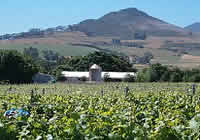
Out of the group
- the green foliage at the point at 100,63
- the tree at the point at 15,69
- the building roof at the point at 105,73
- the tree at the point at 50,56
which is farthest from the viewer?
the tree at the point at 50,56

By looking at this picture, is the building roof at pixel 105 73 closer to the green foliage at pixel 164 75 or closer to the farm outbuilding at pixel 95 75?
the farm outbuilding at pixel 95 75

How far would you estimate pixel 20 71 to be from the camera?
6725 cm

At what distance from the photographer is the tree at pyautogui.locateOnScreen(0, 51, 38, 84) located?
219ft

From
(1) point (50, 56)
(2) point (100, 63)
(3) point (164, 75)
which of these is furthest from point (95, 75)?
(1) point (50, 56)

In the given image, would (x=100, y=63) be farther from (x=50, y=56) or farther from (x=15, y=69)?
(x=50, y=56)

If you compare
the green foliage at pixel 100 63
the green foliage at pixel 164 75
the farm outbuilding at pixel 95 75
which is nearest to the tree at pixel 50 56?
the green foliage at pixel 100 63

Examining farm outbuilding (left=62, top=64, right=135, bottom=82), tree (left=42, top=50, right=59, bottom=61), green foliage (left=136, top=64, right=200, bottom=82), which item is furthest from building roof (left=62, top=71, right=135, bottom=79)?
tree (left=42, top=50, right=59, bottom=61)

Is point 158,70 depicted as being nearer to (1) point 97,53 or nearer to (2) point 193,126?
(1) point 97,53

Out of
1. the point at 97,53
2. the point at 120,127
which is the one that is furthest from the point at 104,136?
the point at 97,53

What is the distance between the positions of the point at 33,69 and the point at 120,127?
6554cm

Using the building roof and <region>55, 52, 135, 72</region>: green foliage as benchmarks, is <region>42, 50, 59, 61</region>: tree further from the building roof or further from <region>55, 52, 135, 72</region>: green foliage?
the building roof

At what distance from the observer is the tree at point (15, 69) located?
219 feet

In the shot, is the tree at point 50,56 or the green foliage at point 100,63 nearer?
the green foliage at point 100,63

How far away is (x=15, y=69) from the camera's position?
6794 centimetres
